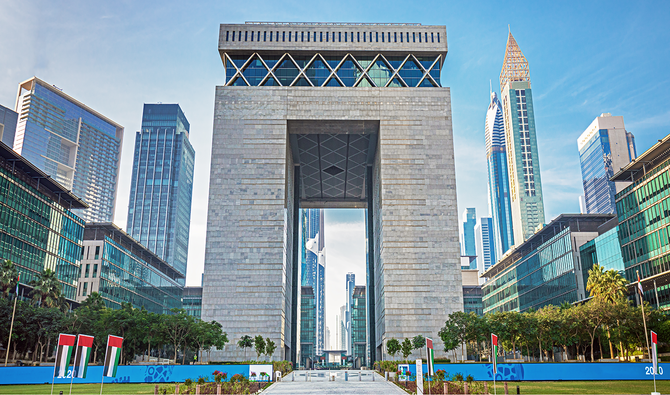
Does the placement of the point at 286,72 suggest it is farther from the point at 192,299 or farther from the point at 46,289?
the point at 192,299

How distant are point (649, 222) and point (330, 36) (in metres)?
57.8

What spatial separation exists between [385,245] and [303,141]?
2632cm

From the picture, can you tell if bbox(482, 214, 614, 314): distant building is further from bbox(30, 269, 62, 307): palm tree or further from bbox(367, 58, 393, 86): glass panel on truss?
bbox(30, 269, 62, 307): palm tree

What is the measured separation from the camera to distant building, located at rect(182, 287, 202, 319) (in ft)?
561

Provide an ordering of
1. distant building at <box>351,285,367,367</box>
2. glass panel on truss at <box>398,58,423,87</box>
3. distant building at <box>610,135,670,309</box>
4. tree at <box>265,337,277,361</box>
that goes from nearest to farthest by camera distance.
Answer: tree at <box>265,337,277,361</box> → distant building at <box>610,135,670,309</box> → glass panel on truss at <box>398,58,423,87</box> → distant building at <box>351,285,367,367</box>

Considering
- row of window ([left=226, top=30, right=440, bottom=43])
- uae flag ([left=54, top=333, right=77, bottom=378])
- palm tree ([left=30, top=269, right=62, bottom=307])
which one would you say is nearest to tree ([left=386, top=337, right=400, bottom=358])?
row of window ([left=226, top=30, right=440, bottom=43])

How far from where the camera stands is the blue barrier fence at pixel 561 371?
4206 centimetres

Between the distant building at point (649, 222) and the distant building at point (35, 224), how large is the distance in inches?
3828

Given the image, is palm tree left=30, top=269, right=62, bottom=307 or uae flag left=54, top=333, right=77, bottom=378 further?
palm tree left=30, top=269, right=62, bottom=307

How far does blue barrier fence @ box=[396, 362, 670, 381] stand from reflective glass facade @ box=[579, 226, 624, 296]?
1999 inches

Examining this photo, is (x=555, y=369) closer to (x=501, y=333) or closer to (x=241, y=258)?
(x=501, y=333)

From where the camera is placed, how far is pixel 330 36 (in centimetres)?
8500

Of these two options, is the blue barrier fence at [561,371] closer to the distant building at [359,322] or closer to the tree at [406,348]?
the tree at [406,348]

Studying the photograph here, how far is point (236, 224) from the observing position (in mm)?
76750
